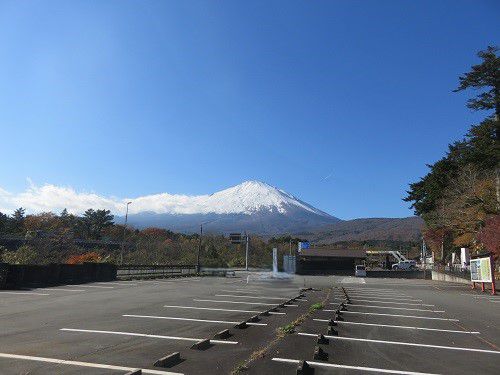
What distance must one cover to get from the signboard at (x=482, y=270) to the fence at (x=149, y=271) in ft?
68.7

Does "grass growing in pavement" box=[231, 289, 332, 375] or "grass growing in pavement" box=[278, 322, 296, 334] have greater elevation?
"grass growing in pavement" box=[278, 322, 296, 334]

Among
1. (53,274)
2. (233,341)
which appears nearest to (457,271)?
(53,274)

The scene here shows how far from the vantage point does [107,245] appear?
65250mm

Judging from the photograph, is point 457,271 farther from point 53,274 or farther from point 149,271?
point 53,274

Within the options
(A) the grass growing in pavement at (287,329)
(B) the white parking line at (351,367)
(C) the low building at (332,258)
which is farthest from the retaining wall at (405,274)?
(B) the white parking line at (351,367)

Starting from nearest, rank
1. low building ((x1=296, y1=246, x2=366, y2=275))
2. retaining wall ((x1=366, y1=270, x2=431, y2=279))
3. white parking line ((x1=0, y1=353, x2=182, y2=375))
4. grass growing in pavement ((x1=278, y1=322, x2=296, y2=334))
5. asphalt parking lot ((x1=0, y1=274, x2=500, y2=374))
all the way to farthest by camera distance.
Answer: white parking line ((x1=0, y1=353, x2=182, y2=375)), asphalt parking lot ((x1=0, y1=274, x2=500, y2=374)), grass growing in pavement ((x1=278, y1=322, x2=296, y2=334)), retaining wall ((x1=366, y1=270, x2=431, y2=279)), low building ((x1=296, y1=246, x2=366, y2=275))

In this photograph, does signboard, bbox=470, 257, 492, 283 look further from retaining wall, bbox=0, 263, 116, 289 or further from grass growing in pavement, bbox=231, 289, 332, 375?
retaining wall, bbox=0, 263, 116, 289

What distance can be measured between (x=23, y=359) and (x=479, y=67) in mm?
40870

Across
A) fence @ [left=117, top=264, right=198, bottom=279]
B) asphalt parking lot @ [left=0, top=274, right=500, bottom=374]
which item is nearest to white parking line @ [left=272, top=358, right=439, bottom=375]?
asphalt parking lot @ [left=0, top=274, right=500, bottom=374]

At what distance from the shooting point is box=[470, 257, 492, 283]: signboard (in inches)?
879

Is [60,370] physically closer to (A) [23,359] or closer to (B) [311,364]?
(A) [23,359]

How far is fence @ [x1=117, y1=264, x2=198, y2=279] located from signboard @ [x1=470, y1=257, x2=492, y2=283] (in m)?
21.0

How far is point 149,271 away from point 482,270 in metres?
23.6

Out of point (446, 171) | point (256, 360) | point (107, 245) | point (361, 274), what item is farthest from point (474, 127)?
point (107, 245)
